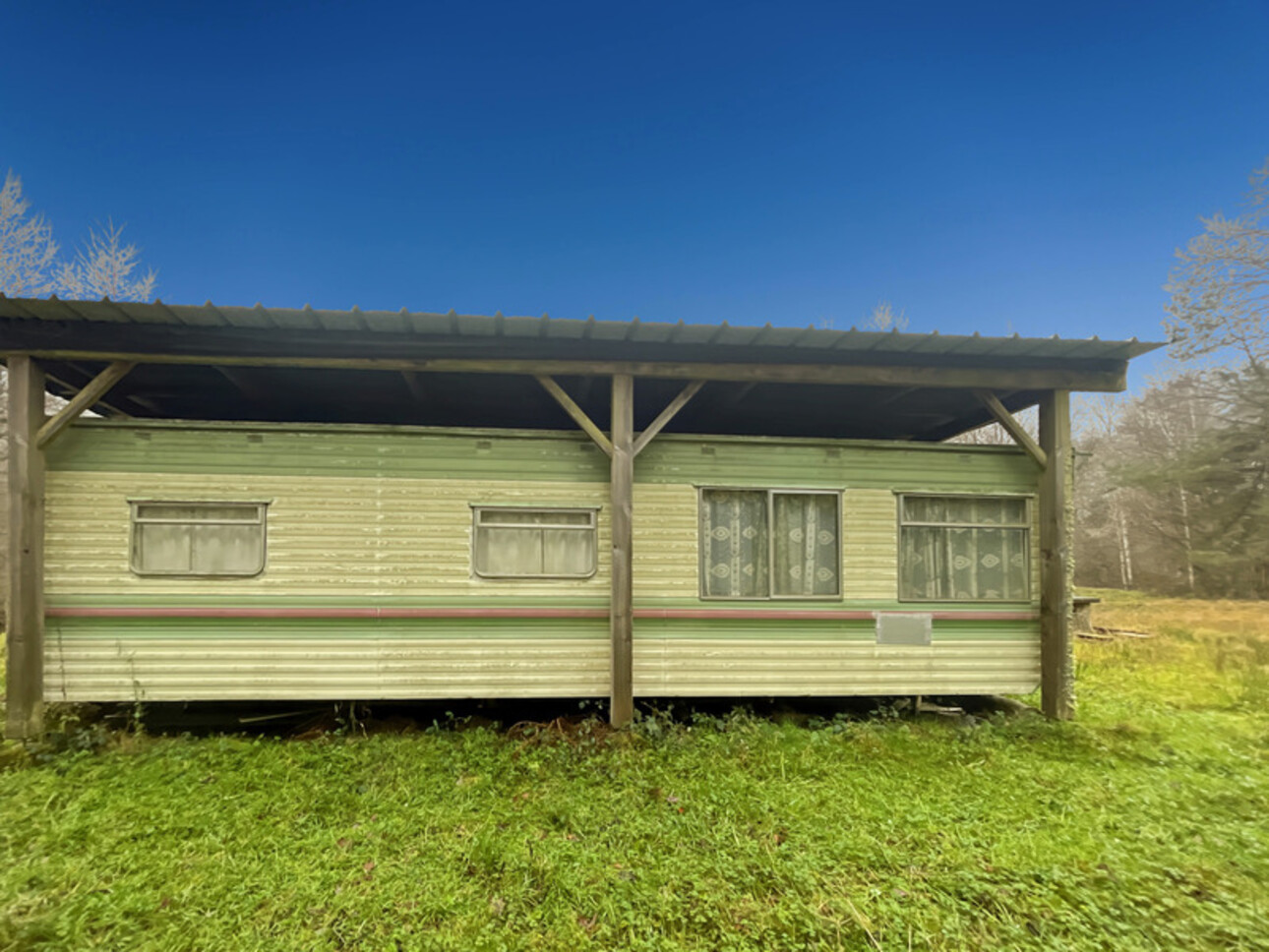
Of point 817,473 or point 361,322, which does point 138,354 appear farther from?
point 817,473

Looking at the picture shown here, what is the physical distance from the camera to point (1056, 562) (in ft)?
18.5

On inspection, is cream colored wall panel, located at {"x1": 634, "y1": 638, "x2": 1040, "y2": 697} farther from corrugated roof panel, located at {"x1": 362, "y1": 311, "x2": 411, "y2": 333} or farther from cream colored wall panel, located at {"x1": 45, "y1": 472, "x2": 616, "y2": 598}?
corrugated roof panel, located at {"x1": 362, "y1": 311, "x2": 411, "y2": 333}

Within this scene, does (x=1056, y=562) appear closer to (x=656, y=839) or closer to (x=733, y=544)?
(x=733, y=544)

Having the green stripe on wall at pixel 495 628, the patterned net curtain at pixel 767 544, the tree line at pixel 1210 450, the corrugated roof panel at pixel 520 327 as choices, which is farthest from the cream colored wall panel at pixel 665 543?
the tree line at pixel 1210 450

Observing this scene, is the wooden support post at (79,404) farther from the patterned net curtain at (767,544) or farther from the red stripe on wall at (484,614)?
the patterned net curtain at (767,544)

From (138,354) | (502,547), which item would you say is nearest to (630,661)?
(502,547)

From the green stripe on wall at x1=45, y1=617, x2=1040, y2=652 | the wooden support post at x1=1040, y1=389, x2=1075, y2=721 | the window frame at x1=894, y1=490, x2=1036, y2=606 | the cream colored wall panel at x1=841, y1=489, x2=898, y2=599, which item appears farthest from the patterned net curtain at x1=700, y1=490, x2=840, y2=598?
the wooden support post at x1=1040, y1=389, x2=1075, y2=721

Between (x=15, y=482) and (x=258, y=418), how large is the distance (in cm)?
287

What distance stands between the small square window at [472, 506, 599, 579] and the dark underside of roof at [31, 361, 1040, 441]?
158cm

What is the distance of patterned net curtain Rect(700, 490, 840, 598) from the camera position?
5.64 meters

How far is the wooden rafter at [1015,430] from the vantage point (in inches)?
223

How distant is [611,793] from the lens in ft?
13.7

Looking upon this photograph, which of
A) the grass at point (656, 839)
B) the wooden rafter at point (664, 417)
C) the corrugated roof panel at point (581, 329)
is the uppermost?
the corrugated roof panel at point (581, 329)

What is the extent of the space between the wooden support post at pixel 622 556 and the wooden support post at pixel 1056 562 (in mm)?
4462
